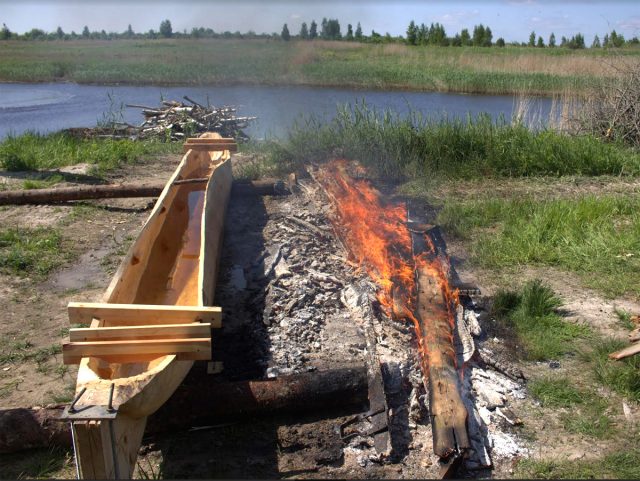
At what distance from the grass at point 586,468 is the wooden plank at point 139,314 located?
214 centimetres

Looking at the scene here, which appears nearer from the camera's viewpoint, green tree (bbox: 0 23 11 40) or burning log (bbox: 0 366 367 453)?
burning log (bbox: 0 366 367 453)

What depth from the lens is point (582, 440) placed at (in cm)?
404

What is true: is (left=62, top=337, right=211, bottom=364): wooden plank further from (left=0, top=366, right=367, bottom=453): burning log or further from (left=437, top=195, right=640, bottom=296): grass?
(left=437, top=195, right=640, bottom=296): grass

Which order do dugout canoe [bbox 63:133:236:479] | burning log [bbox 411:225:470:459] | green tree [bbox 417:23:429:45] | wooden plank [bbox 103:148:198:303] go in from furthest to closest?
green tree [bbox 417:23:429:45] < wooden plank [bbox 103:148:198:303] < burning log [bbox 411:225:470:459] < dugout canoe [bbox 63:133:236:479]

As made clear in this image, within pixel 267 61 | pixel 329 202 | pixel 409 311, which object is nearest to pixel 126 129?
pixel 267 61

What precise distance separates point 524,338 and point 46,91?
2993cm

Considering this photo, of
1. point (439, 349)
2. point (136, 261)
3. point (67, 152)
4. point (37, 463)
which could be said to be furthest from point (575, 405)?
point (67, 152)

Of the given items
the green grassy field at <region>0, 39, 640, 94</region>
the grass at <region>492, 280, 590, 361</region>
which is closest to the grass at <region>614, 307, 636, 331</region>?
the grass at <region>492, 280, 590, 361</region>

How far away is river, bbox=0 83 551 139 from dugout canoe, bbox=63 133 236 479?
9140 millimetres

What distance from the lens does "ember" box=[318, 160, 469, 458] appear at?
3992mm

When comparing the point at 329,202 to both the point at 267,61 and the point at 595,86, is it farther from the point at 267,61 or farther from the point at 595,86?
the point at 267,61

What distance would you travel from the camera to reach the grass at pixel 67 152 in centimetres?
1101

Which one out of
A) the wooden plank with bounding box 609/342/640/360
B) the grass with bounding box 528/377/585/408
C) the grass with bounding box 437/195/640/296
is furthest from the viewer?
the grass with bounding box 437/195/640/296

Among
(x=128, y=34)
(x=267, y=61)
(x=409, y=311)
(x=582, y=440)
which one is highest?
(x=128, y=34)
